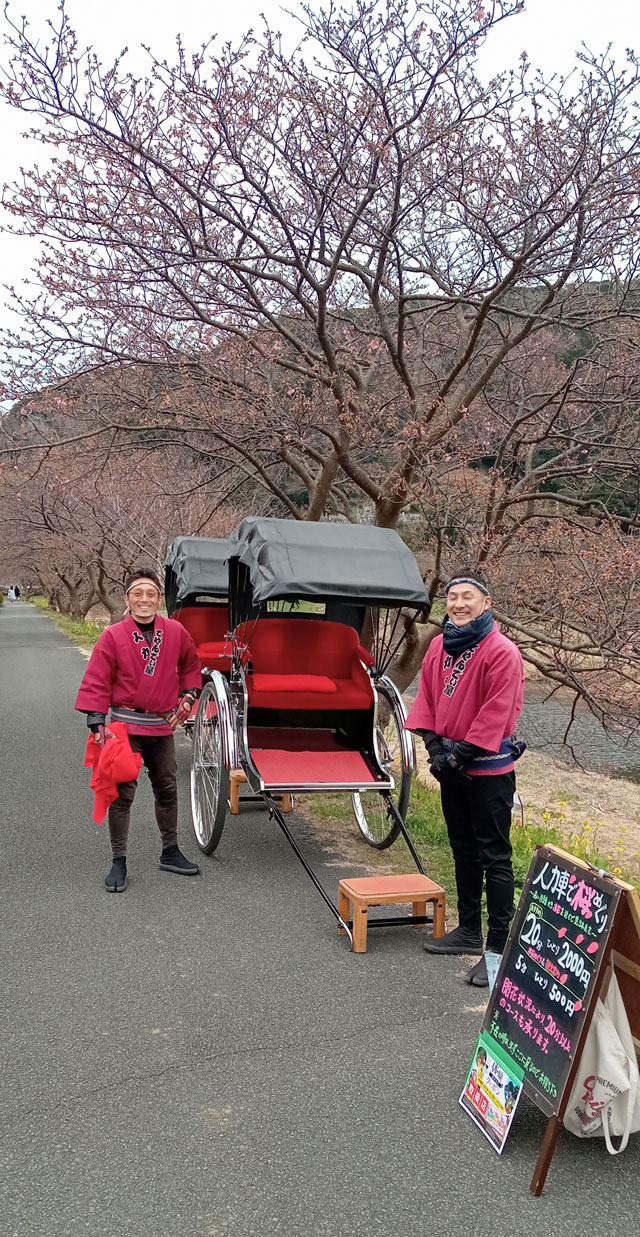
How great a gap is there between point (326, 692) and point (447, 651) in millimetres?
1914

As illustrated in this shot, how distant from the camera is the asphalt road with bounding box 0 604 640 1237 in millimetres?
2406

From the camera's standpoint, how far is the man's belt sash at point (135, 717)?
5094 mm

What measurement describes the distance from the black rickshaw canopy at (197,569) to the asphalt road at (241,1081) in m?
4.24

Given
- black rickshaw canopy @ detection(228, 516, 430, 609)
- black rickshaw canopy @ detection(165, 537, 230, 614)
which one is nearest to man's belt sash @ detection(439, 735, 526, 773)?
black rickshaw canopy @ detection(228, 516, 430, 609)

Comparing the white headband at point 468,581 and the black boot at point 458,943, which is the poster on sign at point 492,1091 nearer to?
the black boot at point 458,943

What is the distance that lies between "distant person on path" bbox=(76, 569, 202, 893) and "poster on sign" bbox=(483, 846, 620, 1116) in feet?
8.92

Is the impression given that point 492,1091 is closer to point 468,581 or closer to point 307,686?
point 468,581

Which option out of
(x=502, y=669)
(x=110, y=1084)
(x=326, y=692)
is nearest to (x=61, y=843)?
(x=326, y=692)

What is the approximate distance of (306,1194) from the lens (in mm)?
2449

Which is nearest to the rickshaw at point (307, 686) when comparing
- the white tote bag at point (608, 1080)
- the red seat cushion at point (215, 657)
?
the red seat cushion at point (215, 657)

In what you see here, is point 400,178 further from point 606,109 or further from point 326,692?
point 326,692

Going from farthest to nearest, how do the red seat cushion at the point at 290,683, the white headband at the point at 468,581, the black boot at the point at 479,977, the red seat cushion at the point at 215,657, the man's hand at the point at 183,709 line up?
the red seat cushion at the point at 215,657 < the red seat cushion at the point at 290,683 < the man's hand at the point at 183,709 < the white headband at the point at 468,581 < the black boot at the point at 479,977

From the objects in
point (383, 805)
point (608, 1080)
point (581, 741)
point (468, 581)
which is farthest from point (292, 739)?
point (581, 741)

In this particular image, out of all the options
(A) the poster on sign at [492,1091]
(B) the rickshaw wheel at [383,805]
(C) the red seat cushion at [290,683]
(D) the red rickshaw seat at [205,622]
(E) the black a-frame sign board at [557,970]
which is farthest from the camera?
(D) the red rickshaw seat at [205,622]
